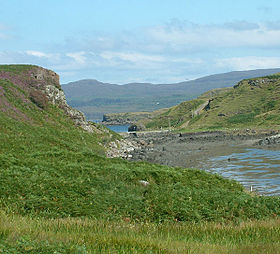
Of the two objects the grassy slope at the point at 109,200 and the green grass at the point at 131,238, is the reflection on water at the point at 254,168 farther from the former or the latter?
the green grass at the point at 131,238

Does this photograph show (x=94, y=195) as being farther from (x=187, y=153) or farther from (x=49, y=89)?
(x=187, y=153)

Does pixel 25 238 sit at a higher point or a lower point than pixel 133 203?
higher

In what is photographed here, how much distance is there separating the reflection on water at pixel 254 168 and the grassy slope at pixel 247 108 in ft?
171

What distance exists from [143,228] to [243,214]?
24.9 ft

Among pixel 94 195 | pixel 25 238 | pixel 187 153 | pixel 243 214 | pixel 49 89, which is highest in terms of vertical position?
pixel 49 89

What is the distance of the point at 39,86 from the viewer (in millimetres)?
66750

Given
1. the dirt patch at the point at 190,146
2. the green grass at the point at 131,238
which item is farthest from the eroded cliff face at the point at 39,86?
the green grass at the point at 131,238

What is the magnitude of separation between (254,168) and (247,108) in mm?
98253

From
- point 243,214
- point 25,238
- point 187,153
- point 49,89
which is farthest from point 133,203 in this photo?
point 187,153

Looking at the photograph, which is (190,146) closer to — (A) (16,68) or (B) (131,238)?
(A) (16,68)

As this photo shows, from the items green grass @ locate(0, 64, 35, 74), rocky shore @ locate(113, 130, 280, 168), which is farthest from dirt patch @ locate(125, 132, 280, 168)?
green grass @ locate(0, 64, 35, 74)

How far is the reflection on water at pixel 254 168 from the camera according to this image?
39.5m

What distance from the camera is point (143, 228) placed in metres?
11.4

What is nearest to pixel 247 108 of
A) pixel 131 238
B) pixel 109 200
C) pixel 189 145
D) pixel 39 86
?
pixel 189 145
